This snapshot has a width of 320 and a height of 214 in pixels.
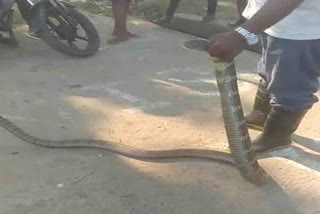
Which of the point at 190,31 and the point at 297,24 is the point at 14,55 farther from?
the point at 297,24

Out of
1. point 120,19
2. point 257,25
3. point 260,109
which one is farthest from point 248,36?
point 120,19

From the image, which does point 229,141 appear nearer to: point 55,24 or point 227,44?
point 227,44

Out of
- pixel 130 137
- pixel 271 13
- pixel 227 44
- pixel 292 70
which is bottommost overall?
pixel 130 137

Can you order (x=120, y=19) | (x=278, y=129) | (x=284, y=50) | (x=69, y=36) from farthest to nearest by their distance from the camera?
(x=120, y=19) → (x=69, y=36) → (x=278, y=129) → (x=284, y=50)

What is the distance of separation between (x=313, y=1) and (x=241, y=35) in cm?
55

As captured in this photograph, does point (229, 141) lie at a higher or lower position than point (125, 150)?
higher

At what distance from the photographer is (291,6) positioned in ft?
9.04

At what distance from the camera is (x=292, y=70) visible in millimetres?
3178

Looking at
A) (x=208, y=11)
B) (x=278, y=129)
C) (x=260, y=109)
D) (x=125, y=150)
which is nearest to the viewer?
(x=278, y=129)

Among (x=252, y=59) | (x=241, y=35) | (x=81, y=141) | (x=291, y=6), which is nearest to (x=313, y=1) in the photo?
(x=291, y=6)

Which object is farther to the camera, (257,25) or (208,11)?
(208,11)

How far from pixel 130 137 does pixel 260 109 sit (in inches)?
36.4

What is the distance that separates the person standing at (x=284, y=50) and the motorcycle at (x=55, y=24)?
2963 mm

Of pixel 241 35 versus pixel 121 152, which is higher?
pixel 241 35
